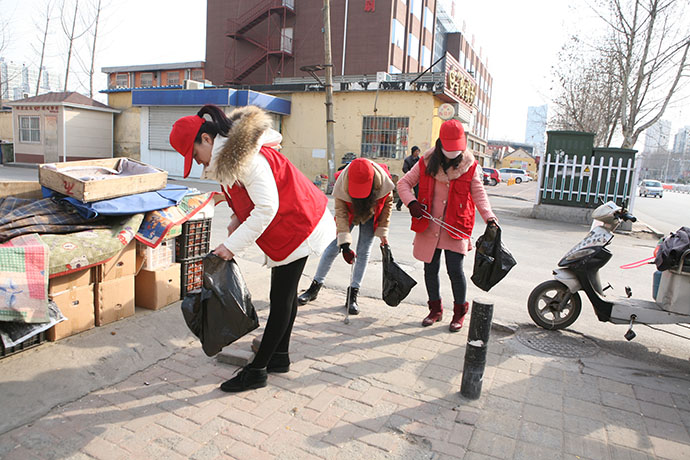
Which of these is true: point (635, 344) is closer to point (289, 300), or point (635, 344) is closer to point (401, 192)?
point (401, 192)

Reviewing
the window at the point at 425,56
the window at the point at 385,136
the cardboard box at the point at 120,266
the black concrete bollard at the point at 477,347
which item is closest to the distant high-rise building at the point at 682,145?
the window at the point at 425,56

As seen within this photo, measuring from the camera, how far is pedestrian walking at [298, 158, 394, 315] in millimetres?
3744

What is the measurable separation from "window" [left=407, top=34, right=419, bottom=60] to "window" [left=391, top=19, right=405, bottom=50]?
90cm

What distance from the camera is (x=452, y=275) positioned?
399 centimetres

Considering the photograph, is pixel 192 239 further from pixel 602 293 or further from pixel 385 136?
pixel 385 136

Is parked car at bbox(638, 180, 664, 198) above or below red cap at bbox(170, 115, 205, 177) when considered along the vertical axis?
below

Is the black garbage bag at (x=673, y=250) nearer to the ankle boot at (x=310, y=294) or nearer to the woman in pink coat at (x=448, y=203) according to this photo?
the woman in pink coat at (x=448, y=203)

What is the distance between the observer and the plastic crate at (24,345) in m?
2.96

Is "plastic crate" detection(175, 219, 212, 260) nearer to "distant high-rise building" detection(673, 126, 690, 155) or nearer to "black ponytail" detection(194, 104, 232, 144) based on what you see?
"black ponytail" detection(194, 104, 232, 144)

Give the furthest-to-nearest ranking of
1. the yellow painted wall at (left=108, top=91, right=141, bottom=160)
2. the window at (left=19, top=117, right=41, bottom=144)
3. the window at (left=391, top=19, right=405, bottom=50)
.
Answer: the window at (left=391, top=19, right=405, bottom=50) → the yellow painted wall at (left=108, top=91, right=141, bottom=160) → the window at (left=19, top=117, right=41, bottom=144)

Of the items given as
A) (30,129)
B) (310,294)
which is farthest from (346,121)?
(310,294)

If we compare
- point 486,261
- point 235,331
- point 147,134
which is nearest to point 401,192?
point 486,261

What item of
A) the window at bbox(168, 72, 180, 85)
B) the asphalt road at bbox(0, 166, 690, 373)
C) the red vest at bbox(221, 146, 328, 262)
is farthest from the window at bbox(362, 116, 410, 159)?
the window at bbox(168, 72, 180, 85)

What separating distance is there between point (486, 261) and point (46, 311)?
3291 mm
